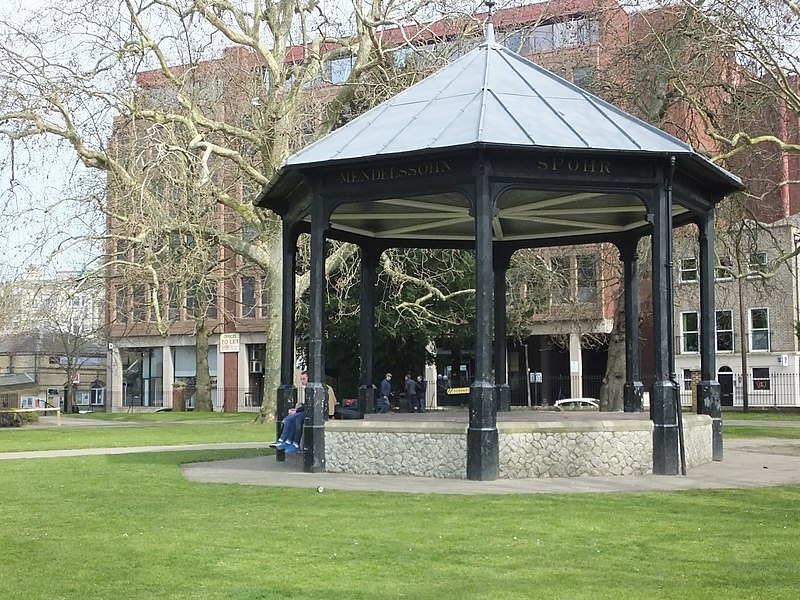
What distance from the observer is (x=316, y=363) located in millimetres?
15938

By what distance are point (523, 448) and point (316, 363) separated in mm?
3569

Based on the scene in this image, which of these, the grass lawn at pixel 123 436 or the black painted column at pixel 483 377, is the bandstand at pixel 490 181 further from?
the grass lawn at pixel 123 436

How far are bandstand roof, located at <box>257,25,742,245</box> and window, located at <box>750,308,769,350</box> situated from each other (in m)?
37.1

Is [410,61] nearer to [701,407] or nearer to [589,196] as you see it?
[589,196]

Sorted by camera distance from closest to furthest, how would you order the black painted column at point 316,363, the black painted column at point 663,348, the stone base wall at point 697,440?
the black painted column at point 663,348 < the black painted column at point 316,363 < the stone base wall at point 697,440

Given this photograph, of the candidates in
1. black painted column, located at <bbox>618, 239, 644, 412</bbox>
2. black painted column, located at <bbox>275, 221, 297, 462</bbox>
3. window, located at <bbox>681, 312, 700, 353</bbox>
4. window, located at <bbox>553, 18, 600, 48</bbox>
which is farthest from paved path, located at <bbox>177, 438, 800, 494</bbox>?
window, located at <bbox>681, 312, 700, 353</bbox>

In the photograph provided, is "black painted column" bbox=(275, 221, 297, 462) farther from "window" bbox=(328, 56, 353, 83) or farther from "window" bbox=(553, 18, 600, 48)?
"window" bbox=(328, 56, 353, 83)

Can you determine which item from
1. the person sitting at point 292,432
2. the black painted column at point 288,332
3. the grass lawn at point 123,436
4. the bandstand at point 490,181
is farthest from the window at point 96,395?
the person sitting at point 292,432

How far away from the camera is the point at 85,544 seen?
9188 millimetres

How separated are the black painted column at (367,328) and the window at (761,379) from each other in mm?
37101

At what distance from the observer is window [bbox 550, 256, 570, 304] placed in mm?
33969

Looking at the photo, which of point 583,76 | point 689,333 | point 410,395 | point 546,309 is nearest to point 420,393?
point 410,395

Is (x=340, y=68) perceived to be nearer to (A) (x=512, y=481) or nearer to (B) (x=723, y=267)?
(B) (x=723, y=267)

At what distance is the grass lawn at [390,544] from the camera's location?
7.29 m
